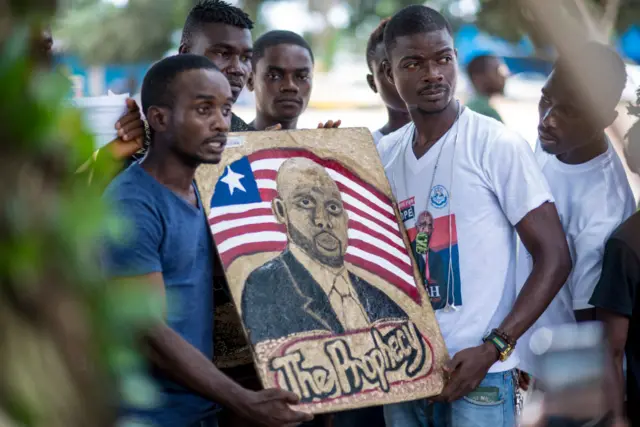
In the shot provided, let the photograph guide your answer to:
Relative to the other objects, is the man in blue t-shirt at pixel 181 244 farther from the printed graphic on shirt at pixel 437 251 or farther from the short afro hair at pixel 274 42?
the short afro hair at pixel 274 42

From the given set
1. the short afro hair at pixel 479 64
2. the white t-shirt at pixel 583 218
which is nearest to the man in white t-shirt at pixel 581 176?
the white t-shirt at pixel 583 218

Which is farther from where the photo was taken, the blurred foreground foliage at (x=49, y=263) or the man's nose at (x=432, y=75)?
the man's nose at (x=432, y=75)

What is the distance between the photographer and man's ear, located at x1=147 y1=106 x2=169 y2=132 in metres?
2.95

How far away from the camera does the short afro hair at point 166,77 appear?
2.96 m

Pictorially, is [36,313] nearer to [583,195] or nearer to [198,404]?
[198,404]

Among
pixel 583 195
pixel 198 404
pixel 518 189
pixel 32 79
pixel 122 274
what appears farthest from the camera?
pixel 583 195

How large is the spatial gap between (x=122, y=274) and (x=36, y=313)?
1.65 meters

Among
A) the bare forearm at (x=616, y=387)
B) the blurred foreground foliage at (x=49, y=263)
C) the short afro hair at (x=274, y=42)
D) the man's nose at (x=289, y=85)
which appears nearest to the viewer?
the blurred foreground foliage at (x=49, y=263)

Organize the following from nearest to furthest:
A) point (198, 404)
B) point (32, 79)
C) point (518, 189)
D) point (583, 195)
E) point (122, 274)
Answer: point (32, 79)
point (122, 274)
point (198, 404)
point (518, 189)
point (583, 195)

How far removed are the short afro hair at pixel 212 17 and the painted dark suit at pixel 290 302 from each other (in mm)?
1343

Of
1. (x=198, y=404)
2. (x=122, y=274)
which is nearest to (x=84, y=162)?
(x=122, y=274)

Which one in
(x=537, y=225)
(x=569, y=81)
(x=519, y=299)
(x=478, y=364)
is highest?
(x=569, y=81)

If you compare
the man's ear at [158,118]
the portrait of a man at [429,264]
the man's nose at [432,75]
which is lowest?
the portrait of a man at [429,264]

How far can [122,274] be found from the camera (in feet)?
8.68
